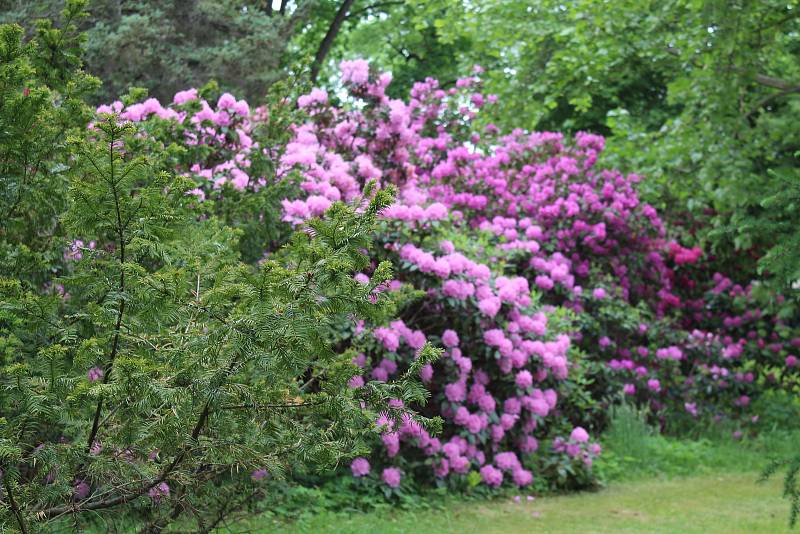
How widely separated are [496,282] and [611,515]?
2027mm

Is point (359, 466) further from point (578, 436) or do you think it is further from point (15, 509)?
point (15, 509)

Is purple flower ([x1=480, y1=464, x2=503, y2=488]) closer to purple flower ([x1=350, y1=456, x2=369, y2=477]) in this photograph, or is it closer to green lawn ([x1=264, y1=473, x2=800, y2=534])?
green lawn ([x1=264, y1=473, x2=800, y2=534])

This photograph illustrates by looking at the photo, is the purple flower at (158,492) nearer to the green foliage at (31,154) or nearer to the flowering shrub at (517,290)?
the green foliage at (31,154)

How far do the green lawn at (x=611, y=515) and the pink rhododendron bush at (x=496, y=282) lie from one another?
0.37 metres

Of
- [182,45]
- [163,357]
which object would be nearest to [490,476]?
[163,357]

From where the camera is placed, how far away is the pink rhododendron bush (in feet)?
21.2

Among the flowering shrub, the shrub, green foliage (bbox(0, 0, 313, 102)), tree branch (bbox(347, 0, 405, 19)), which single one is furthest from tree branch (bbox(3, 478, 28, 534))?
tree branch (bbox(347, 0, 405, 19))

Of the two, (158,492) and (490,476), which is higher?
(158,492)

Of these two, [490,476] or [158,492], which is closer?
[158,492]

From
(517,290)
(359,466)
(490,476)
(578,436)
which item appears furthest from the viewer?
(578,436)

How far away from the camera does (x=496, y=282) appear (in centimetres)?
Answer: 766

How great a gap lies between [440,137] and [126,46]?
3.98 meters

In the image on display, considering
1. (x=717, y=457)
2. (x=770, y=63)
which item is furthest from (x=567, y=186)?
(x=717, y=457)

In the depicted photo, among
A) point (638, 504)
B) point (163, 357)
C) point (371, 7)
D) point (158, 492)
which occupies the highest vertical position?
point (371, 7)
